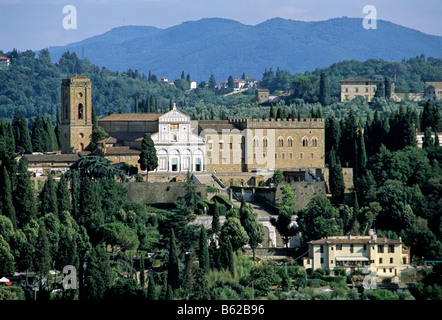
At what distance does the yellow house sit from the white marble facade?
47.7ft

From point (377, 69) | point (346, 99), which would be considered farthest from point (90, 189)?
point (377, 69)

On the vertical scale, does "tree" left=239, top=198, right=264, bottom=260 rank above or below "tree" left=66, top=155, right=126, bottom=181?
below

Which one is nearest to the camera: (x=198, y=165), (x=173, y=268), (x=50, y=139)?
(x=173, y=268)

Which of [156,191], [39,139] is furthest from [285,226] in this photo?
[39,139]

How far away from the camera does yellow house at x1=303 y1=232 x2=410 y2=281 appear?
38344 millimetres

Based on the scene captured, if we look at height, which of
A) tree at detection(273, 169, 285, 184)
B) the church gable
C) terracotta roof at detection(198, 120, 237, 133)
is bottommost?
tree at detection(273, 169, 285, 184)

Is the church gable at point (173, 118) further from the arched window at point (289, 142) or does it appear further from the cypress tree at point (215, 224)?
the cypress tree at point (215, 224)

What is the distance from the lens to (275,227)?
43.6 m

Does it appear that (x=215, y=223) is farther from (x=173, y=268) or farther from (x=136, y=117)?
(x=136, y=117)

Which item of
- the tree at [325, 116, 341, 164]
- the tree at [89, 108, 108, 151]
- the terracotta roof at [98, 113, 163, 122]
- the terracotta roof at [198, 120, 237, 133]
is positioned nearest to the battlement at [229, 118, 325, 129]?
the terracotta roof at [198, 120, 237, 133]

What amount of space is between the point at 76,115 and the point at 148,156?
1036 centimetres

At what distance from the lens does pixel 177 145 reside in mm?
52312

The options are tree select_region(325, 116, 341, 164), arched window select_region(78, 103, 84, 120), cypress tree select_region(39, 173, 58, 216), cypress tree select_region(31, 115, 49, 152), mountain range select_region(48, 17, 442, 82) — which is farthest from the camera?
mountain range select_region(48, 17, 442, 82)

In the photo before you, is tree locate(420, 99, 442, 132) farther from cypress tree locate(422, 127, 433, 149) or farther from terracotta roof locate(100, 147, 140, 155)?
terracotta roof locate(100, 147, 140, 155)
